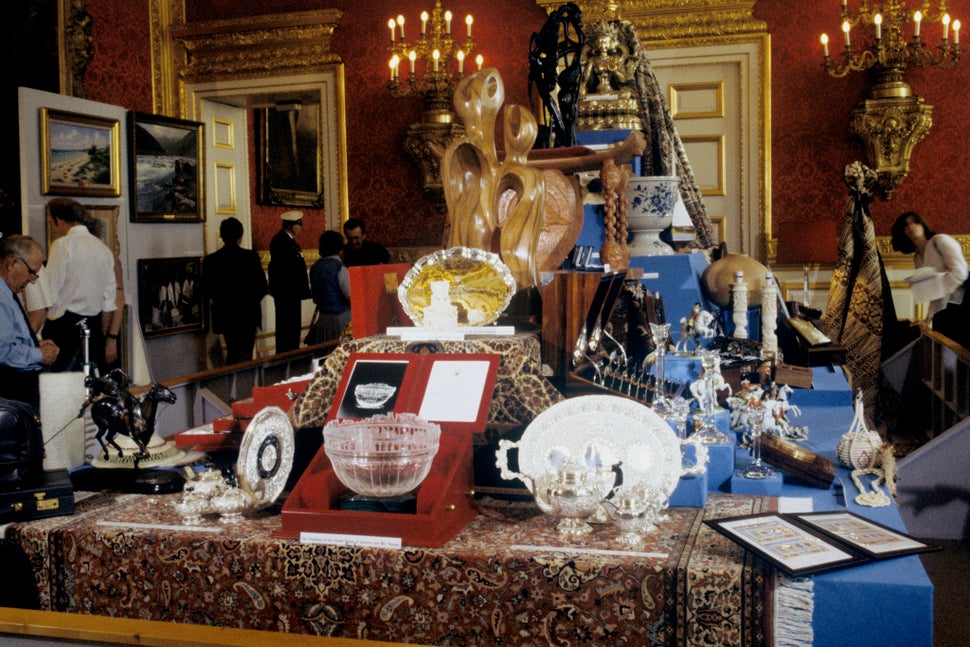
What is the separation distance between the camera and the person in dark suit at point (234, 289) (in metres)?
7.98

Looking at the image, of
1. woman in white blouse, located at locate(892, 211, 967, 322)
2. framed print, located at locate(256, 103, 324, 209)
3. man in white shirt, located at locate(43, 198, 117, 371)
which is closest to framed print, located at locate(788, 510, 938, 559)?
woman in white blouse, located at locate(892, 211, 967, 322)

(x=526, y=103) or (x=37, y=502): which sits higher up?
(x=526, y=103)

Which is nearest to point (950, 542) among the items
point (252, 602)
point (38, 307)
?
point (252, 602)

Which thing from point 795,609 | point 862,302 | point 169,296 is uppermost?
point 169,296

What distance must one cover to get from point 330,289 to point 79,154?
1999mm

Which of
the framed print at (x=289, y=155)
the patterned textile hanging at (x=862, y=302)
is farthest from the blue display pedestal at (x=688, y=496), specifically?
the framed print at (x=289, y=155)

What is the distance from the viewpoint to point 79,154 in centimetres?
667

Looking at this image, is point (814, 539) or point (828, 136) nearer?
point (814, 539)

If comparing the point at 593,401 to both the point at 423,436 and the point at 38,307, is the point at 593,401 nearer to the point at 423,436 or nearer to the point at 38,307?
the point at 423,436

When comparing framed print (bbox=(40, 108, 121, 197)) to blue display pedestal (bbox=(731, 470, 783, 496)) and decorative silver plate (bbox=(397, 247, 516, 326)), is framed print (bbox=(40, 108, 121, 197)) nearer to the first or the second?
decorative silver plate (bbox=(397, 247, 516, 326))

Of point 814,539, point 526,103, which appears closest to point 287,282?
point 526,103

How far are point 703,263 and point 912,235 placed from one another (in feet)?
7.28

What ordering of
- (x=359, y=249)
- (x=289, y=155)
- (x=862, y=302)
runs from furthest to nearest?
(x=289, y=155)
(x=359, y=249)
(x=862, y=302)

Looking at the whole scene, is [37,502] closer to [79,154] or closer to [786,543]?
[786,543]
